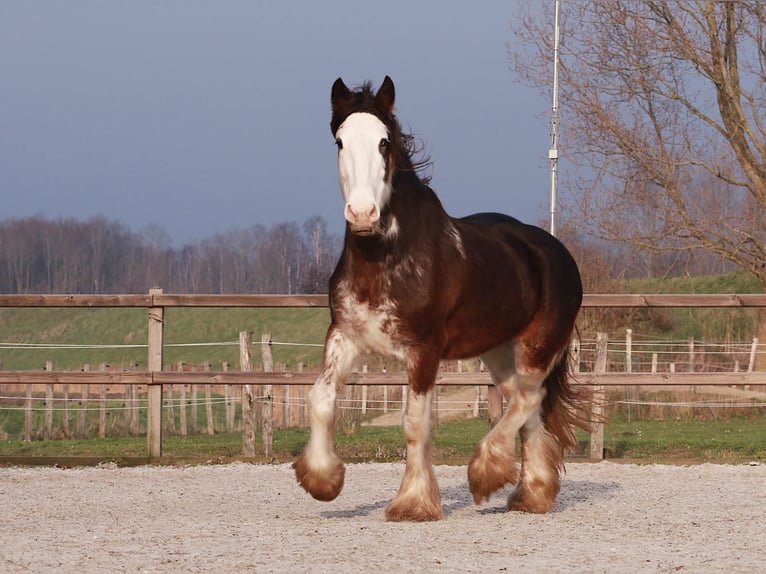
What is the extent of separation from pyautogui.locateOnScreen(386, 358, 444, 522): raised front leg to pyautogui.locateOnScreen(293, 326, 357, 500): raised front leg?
37 cm

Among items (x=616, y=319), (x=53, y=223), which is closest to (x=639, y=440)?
(x=616, y=319)

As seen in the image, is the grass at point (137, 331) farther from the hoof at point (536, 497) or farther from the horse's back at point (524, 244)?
the hoof at point (536, 497)

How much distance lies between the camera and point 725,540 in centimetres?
542

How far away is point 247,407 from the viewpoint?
427 inches

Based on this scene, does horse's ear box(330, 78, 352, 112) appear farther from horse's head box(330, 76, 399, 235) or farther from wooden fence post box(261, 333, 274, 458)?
wooden fence post box(261, 333, 274, 458)

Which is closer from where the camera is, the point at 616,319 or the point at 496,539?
the point at 496,539

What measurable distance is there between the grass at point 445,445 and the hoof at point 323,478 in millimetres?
4364

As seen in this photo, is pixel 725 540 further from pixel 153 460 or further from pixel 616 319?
pixel 616 319

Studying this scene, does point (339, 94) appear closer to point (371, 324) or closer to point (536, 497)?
point (371, 324)

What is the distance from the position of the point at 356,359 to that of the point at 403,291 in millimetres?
439

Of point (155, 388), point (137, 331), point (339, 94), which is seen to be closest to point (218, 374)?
point (155, 388)

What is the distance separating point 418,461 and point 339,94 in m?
1.93

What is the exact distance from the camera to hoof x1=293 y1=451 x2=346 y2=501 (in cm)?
551

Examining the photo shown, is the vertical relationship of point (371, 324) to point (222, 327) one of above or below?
above
